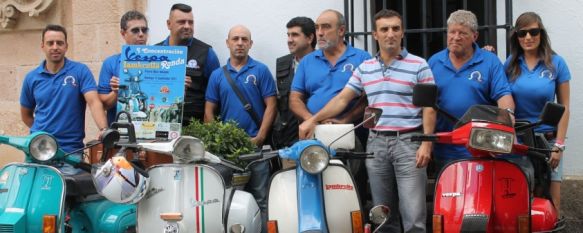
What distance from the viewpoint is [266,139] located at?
7438 millimetres

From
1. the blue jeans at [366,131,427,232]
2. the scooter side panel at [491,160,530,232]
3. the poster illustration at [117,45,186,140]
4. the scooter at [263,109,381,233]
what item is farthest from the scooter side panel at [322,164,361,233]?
the poster illustration at [117,45,186,140]

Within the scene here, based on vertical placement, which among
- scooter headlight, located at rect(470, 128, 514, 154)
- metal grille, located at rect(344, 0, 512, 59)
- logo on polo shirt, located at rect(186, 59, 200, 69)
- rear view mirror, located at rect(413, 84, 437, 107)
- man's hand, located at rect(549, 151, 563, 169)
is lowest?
man's hand, located at rect(549, 151, 563, 169)

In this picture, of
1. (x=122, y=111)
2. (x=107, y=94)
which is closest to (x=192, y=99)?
(x=107, y=94)

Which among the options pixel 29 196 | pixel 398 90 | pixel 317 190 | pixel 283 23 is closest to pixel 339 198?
pixel 317 190

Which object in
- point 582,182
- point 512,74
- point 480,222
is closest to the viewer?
point 480,222

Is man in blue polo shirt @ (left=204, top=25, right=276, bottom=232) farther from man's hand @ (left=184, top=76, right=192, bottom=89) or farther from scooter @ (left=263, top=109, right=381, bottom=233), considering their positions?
scooter @ (left=263, top=109, right=381, bottom=233)

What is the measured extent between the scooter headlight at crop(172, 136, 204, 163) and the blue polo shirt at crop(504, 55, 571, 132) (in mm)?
2297

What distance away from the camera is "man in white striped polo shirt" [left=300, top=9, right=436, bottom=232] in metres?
5.99

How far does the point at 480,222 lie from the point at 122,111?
285 cm

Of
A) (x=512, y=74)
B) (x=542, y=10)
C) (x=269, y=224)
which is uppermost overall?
(x=542, y=10)

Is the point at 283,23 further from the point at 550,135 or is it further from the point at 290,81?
the point at 550,135

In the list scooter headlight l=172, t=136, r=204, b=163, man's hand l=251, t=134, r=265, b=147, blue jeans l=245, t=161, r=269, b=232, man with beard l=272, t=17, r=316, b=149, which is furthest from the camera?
man with beard l=272, t=17, r=316, b=149

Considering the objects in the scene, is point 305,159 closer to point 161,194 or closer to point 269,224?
point 269,224

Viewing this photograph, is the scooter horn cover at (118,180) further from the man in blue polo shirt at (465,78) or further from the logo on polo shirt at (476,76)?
the logo on polo shirt at (476,76)
